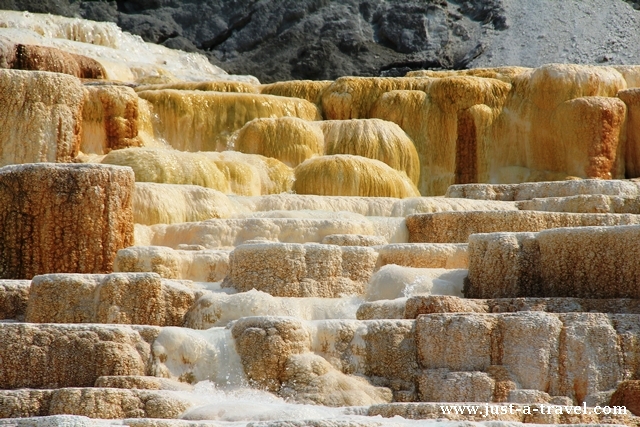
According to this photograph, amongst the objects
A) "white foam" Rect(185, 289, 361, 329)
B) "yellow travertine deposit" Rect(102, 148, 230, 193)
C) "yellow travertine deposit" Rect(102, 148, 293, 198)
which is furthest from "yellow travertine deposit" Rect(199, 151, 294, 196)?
"white foam" Rect(185, 289, 361, 329)

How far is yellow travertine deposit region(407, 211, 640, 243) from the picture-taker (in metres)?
10.0

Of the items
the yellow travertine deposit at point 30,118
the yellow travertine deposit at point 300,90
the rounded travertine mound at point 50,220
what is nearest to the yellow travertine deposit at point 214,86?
the yellow travertine deposit at point 300,90

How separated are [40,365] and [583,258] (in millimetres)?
3959

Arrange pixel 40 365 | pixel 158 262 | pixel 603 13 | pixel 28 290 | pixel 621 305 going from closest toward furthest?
pixel 40 365 < pixel 621 305 < pixel 28 290 < pixel 158 262 < pixel 603 13

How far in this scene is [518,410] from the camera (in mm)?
5875

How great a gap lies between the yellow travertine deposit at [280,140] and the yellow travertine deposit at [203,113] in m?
0.94

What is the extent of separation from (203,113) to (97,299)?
8581mm

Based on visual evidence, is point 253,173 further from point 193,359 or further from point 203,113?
point 193,359

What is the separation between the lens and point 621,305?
7492mm

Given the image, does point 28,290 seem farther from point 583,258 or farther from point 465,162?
point 465,162

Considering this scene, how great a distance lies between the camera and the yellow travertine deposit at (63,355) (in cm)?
660

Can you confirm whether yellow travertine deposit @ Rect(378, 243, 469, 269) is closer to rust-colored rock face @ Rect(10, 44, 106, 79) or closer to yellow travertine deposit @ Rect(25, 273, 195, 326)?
yellow travertine deposit @ Rect(25, 273, 195, 326)

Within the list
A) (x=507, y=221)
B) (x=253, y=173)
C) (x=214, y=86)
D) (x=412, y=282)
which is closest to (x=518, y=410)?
(x=412, y=282)

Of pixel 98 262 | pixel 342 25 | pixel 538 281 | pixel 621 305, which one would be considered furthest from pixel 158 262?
pixel 342 25
